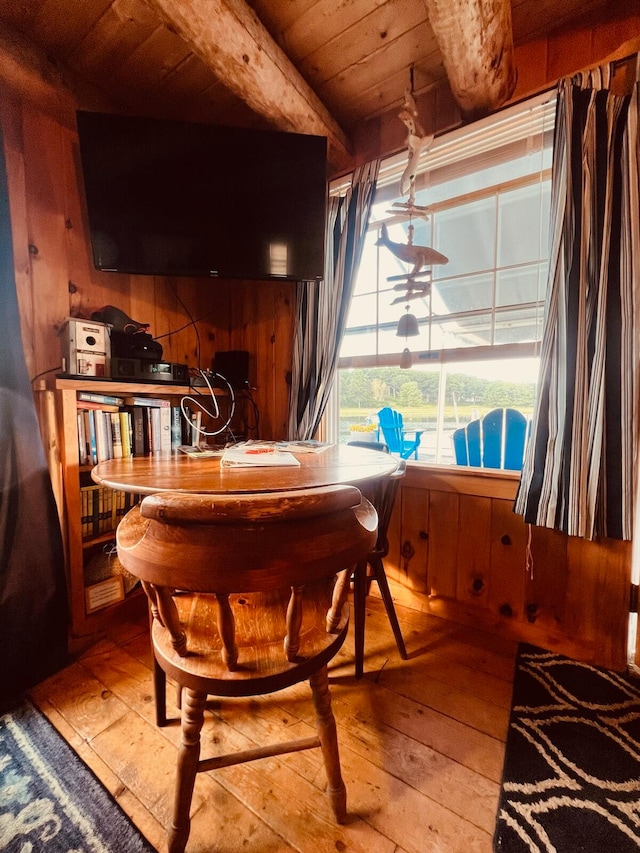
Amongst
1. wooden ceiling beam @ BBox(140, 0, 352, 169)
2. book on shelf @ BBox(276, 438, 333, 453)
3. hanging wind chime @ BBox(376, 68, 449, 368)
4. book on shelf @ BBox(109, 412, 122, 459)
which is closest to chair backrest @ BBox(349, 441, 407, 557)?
book on shelf @ BBox(276, 438, 333, 453)

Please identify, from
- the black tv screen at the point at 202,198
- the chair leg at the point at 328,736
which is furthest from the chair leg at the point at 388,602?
the black tv screen at the point at 202,198

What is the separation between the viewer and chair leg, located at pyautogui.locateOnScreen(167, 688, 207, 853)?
2.54 ft

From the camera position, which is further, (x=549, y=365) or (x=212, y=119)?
(x=212, y=119)

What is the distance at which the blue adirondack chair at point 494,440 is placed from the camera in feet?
5.34

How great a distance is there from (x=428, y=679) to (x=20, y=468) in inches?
68.2

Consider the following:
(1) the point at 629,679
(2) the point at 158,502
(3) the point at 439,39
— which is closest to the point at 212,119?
(3) the point at 439,39

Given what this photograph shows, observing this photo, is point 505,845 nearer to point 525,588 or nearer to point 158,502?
point 525,588

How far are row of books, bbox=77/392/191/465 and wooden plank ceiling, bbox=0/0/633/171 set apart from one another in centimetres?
143

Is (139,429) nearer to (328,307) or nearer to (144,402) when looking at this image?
(144,402)

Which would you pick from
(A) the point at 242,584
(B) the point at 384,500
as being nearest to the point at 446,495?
(B) the point at 384,500

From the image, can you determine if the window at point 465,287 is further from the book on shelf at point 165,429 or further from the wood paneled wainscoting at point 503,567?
the book on shelf at point 165,429

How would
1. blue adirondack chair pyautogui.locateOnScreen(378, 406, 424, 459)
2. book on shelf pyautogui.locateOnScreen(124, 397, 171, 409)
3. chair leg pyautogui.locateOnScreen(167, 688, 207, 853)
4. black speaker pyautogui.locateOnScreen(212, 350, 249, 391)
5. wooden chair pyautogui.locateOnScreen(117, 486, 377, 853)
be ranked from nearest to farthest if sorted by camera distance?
wooden chair pyautogui.locateOnScreen(117, 486, 377, 853) < chair leg pyautogui.locateOnScreen(167, 688, 207, 853) < book on shelf pyautogui.locateOnScreen(124, 397, 171, 409) < blue adirondack chair pyautogui.locateOnScreen(378, 406, 424, 459) < black speaker pyautogui.locateOnScreen(212, 350, 249, 391)

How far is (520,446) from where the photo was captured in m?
1.62

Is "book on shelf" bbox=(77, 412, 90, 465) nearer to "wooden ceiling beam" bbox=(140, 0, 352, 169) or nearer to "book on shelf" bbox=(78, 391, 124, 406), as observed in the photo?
"book on shelf" bbox=(78, 391, 124, 406)
